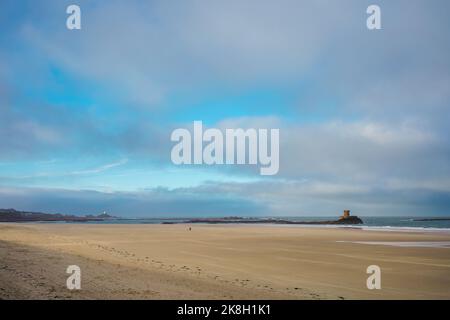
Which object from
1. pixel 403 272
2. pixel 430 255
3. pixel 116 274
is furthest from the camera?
pixel 430 255

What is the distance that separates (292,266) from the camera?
1892cm

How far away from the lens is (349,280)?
15.0 m
